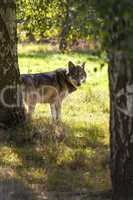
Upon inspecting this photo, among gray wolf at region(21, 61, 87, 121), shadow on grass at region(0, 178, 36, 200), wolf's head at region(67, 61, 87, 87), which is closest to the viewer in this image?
shadow on grass at region(0, 178, 36, 200)

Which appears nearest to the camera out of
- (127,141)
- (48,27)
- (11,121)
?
(127,141)

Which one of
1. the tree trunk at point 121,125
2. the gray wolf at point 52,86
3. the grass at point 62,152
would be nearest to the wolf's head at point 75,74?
the gray wolf at point 52,86

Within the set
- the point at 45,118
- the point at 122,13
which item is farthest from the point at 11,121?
the point at 122,13

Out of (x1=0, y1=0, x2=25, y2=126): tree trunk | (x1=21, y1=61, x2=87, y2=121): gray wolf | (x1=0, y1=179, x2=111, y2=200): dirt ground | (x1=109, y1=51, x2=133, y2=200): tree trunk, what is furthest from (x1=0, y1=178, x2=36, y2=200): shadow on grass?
(x1=21, y1=61, x2=87, y2=121): gray wolf

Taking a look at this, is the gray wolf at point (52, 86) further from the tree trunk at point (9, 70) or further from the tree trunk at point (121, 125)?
the tree trunk at point (121, 125)

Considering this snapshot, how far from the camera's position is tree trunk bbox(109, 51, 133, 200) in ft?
21.3

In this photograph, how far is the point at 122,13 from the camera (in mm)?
4957

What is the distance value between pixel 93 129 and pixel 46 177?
2715mm

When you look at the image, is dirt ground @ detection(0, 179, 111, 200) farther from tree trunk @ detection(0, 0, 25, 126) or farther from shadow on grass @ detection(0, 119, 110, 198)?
tree trunk @ detection(0, 0, 25, 126)

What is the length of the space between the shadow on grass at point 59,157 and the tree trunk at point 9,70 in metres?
0.31

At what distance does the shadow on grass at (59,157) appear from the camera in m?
7.95

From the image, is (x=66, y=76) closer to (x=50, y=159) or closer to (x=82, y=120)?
(x=82, y=120)

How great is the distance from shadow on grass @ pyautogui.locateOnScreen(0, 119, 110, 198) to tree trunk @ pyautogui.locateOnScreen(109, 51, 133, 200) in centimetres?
91

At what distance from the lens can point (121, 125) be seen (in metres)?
6.70
